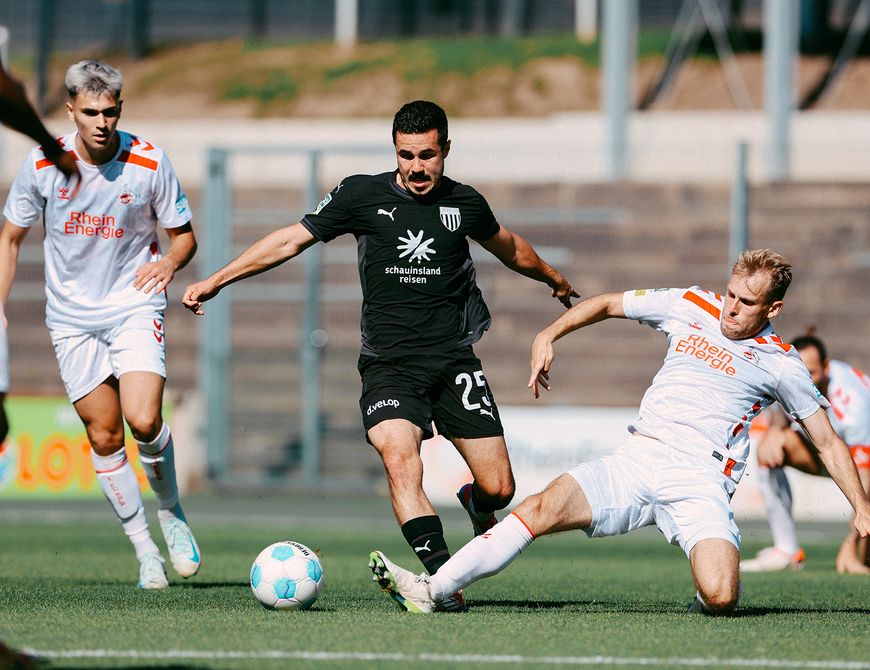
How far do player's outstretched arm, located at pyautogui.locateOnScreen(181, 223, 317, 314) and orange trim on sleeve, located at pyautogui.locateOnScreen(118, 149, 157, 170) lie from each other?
106cm

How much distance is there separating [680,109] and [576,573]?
20936mm

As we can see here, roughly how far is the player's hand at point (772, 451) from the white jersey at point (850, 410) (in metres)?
0.39

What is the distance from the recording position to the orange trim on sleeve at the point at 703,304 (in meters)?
7.38

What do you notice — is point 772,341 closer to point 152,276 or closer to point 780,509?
point 152,276

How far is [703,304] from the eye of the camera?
7406 mm

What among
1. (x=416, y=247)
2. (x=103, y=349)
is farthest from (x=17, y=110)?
(x=103, y=349)

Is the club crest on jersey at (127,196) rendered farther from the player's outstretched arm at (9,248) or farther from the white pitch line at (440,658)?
the white pitch line at (440,658)

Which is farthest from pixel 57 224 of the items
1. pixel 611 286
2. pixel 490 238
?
pixel 611 286

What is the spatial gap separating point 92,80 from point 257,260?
1.30m

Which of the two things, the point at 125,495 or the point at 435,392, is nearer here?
the point at 435,392

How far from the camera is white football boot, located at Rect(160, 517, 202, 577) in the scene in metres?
8.23

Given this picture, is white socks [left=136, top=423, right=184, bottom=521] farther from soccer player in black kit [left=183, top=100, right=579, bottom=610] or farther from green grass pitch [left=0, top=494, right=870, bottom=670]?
soccer player in black kit [left=183, top=100, right=579, bottom=610]

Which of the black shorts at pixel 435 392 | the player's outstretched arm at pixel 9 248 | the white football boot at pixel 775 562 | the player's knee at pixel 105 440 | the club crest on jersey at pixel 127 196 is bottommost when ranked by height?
the white football boot at pixel 775 562

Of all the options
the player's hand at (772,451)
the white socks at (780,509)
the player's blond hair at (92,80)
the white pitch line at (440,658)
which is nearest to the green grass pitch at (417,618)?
the white pitch line at (440,658)
